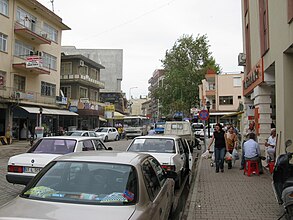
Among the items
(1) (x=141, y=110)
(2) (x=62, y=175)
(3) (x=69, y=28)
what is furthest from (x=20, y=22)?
(1) (x=141, y=110)

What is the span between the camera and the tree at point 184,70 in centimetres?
5669

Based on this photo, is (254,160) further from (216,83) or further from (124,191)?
(216,83)

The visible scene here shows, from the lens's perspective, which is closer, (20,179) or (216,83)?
(20,179)

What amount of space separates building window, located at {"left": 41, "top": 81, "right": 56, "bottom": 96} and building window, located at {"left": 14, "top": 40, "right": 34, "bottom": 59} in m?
3.78

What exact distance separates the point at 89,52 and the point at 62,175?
66868 mm

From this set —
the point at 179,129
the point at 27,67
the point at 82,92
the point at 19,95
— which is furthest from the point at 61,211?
the point at 82,92

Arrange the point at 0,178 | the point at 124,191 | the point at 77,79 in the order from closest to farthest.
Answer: the point at 124,191 < the point at 0,178 < the point at 77,79

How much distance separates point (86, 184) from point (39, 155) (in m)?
4.44

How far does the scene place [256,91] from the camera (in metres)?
14.0

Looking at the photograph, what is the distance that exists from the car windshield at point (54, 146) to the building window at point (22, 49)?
23303mm

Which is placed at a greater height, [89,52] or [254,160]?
[89,52]

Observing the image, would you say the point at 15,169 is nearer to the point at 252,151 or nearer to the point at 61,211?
the point at 61,211

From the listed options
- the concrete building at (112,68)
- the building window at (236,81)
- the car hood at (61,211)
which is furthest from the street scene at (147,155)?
the concrete building at (112,68)

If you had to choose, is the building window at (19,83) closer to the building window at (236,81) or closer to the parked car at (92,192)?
the parked car at (92,192)
